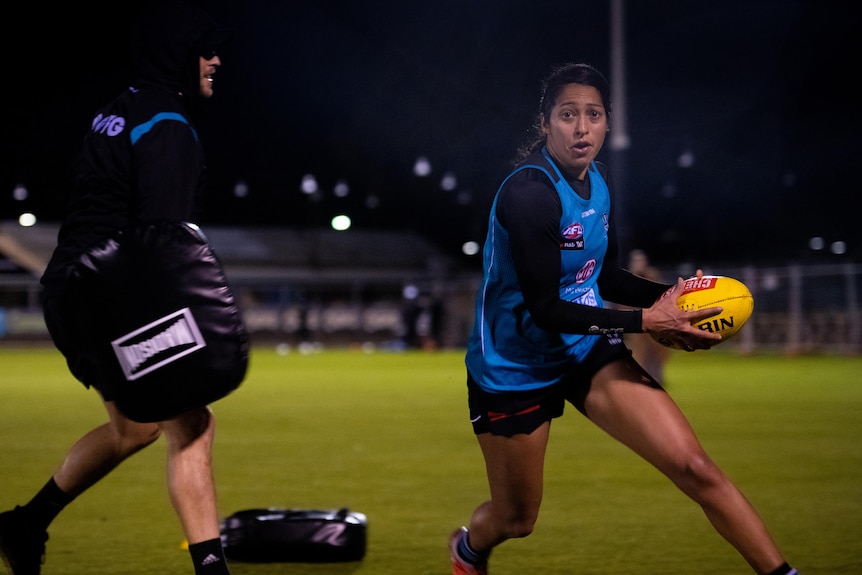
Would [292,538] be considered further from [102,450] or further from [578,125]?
[578,125]

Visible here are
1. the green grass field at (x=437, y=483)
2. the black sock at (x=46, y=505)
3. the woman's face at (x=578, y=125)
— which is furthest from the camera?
the green grass field at (x=437, y=483)

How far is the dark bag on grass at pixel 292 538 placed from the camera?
550cm

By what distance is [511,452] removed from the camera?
14.6 feet

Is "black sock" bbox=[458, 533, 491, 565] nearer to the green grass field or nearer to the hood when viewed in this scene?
the green grass field

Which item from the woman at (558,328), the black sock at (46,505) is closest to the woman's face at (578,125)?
the woman at (558,328)

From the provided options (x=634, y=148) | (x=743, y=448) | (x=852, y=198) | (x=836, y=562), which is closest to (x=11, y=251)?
(x=634, y=148)

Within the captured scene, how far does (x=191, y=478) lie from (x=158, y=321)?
0.69m

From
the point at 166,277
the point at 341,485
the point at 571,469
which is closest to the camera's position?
the point at 166,277

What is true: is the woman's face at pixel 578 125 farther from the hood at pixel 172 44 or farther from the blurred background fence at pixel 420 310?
the blurred background fence at pixel 420 310

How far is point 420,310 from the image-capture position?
41.8m

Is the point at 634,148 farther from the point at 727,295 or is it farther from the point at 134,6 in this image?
the point at 727,295

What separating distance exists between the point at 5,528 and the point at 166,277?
1.80 meters

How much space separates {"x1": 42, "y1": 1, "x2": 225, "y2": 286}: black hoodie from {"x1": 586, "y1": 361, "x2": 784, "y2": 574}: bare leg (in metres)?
1.80

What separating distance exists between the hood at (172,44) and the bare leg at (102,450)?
144cm
